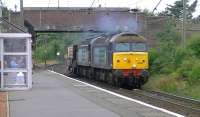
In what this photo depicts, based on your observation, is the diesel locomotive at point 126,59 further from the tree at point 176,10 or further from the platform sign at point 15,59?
the tree at point 176,10

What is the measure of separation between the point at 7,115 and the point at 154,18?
57.3 metres

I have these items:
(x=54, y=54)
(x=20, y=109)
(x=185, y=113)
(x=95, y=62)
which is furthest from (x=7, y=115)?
(x=54, y=54)

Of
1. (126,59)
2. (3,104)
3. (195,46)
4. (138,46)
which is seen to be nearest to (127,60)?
(126,59)

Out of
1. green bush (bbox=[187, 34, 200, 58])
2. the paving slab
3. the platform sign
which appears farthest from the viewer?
green bush (bbox=[187, 34, 200, 58])

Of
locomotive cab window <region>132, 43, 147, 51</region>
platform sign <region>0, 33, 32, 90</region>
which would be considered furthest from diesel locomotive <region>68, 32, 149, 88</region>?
platform sign <region>0, 33, 32, 90</region>

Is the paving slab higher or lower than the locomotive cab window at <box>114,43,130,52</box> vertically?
lower

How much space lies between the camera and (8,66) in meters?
25.8

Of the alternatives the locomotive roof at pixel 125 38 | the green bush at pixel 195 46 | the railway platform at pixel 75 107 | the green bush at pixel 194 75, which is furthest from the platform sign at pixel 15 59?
the green bush at pixel 195 46

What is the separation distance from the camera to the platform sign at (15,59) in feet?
82.6

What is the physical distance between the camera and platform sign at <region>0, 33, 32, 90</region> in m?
25.2

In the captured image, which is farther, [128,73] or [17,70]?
[128,73]

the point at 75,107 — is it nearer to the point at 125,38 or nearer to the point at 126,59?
the point at 126,59

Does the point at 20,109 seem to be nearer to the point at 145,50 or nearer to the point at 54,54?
the point at 145,50

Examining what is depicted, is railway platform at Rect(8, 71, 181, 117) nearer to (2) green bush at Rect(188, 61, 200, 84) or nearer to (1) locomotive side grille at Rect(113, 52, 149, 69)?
(1) locomotive side grille at Rect(113, 52, 149, 69)
